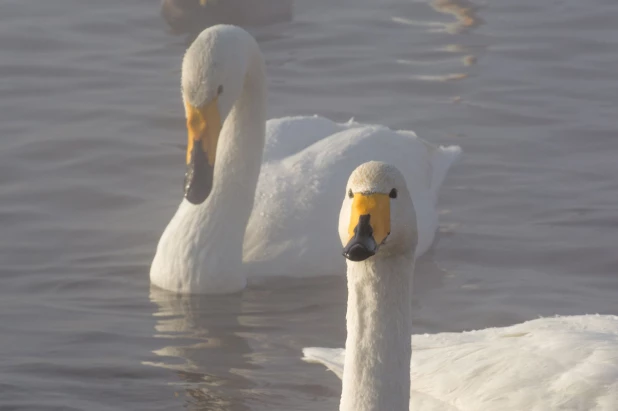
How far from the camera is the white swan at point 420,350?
16.6 feet

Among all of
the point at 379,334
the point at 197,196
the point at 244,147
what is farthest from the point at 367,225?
the point at 244,147

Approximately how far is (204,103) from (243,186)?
0.92 m

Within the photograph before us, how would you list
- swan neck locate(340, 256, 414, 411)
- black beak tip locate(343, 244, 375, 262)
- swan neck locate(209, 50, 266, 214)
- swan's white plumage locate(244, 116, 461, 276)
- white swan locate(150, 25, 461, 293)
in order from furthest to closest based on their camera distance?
swan neck locate(209, 50, 266, 214) → swan's white plumage locate(244, 116, 461, 276) → white swan locate(150, 25, 461, 293) → swan neck locate(340, 256, 414, 411) → black beak tip locate(343, 244, 375, 262)

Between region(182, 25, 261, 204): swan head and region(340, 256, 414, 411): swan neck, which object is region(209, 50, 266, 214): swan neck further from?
region(340, 256, 414, 411): swan neck

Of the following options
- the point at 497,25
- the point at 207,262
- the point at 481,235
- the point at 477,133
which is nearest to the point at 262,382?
the point at 207,262

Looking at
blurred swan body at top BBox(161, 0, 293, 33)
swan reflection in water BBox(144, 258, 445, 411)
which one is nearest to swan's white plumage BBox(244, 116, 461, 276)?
swan reflection in water BBox(144, 258, 445, 411)

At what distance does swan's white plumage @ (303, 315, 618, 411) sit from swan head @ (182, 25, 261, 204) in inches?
93.7

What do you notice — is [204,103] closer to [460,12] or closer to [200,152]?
[200,152]

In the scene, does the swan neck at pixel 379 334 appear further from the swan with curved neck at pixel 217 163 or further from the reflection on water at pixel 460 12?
the reflection on water at pixel 460 12

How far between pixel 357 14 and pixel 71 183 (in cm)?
644

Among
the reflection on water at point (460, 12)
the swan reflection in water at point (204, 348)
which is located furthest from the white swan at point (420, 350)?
the reflection on water at point (460, 12)

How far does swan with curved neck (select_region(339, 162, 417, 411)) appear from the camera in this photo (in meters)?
5.04

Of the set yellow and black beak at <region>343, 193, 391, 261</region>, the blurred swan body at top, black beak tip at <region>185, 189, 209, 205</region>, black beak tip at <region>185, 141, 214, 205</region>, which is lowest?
yellow and black beak at <region>343, 193, 391, 261</region>

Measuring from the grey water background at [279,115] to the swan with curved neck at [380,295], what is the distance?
192cm
